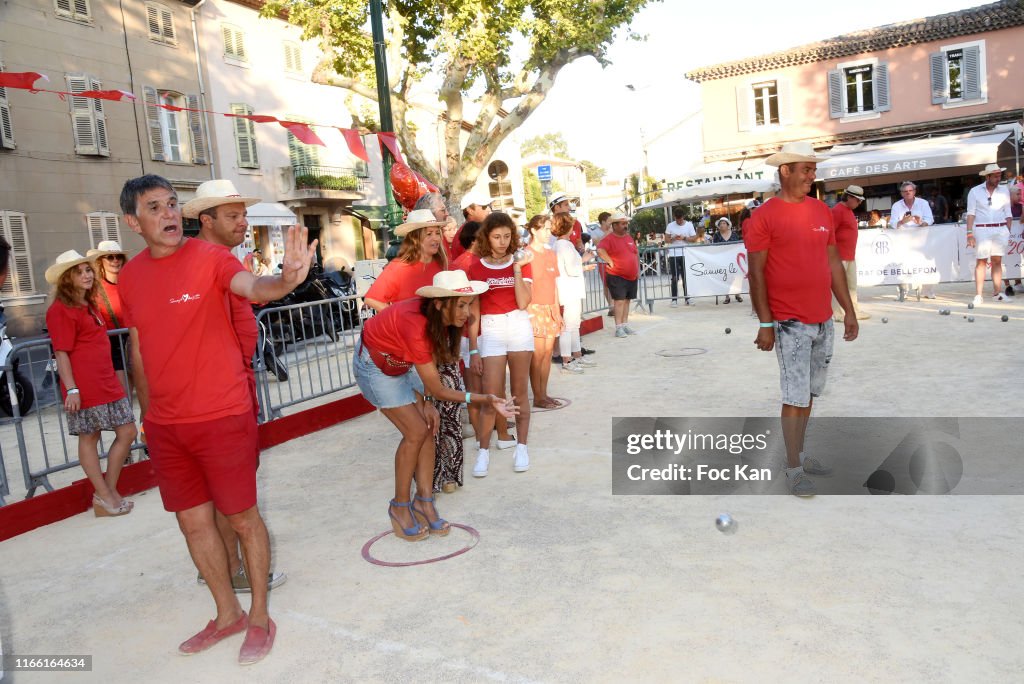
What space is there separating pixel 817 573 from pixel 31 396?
9.08 metres

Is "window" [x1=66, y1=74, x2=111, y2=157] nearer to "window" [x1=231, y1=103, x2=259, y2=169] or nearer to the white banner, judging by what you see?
"window" [x1=231, y1=103, x2=259, y2=169]

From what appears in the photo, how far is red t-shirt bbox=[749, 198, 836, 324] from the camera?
4.86 m

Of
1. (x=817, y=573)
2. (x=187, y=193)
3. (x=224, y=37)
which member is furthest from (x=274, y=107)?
(x=817, y=573)

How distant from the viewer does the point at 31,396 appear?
9508 millimetres

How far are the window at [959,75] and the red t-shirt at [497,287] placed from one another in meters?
A: 28.3

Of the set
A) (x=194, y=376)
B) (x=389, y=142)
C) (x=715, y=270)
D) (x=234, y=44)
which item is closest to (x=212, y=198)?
(x=194, y=376)

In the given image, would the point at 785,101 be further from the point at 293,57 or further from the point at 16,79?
the point at 16,79

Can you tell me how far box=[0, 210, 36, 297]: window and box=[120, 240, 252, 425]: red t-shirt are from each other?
19180 millimetres

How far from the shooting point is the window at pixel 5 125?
19.1 m

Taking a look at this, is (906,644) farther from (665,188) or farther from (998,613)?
(665,188)

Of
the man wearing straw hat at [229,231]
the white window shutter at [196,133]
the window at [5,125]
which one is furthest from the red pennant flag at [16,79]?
the white window shutter at [196,133]

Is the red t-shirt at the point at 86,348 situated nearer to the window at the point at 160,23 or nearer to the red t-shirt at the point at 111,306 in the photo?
the red t-shirt at the point at 111,306

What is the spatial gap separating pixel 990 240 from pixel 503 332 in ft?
30.6
